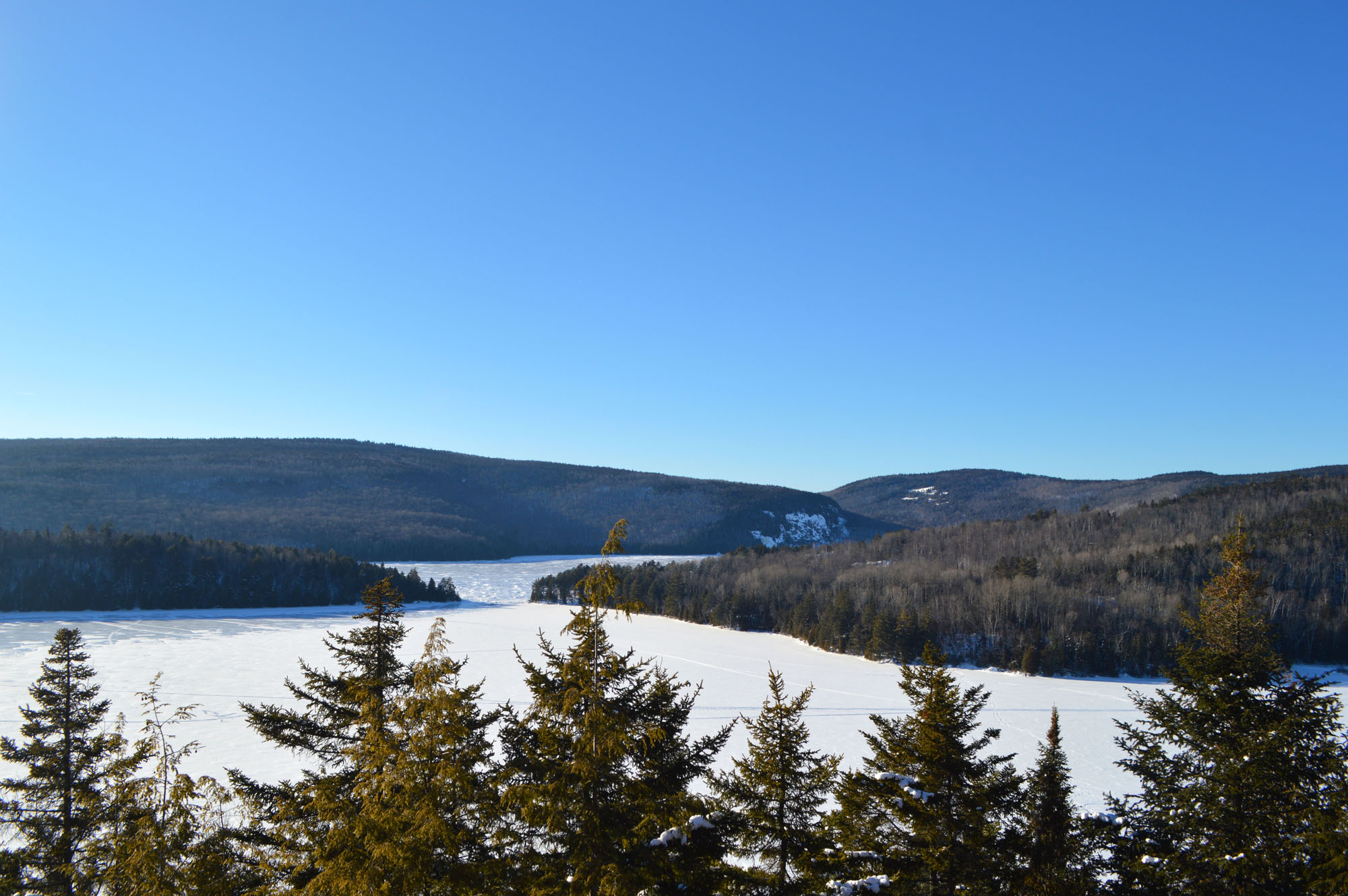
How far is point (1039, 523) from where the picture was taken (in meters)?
140

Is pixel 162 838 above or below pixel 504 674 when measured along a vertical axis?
above

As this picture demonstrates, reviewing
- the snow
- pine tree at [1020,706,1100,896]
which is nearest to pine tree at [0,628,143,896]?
the snow

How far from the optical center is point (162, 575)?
104750 mm

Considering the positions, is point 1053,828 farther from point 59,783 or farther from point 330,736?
point 59,783

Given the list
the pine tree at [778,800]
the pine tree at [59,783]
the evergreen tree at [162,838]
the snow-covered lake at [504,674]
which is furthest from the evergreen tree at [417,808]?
the snow-covered lake at [504,674]

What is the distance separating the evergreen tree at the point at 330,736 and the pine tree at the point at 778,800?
17.7 feet

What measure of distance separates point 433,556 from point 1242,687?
666ft

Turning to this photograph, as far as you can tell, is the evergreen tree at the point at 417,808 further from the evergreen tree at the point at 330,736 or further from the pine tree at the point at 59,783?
the pine tree at the point at 59,783

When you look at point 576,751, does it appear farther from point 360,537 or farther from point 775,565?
point 360,537

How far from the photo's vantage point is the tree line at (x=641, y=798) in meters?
8.65

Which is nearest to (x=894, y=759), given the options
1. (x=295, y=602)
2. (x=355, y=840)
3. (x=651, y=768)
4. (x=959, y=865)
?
(x=959, y=865)

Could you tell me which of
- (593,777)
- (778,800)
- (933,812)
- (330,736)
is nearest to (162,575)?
(330,736)

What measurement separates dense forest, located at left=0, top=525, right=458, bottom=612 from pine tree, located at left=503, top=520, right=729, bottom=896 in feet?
279

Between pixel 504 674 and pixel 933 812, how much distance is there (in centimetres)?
4836
